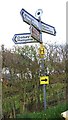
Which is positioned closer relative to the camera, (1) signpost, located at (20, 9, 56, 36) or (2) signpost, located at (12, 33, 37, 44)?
(1) signpost, located at (20, 9, 56, 36)

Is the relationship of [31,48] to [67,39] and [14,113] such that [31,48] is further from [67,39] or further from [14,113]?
[14,113]

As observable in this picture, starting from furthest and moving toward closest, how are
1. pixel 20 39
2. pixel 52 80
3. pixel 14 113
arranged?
pixel 52 80
pixel 14 113
pixel 20 39

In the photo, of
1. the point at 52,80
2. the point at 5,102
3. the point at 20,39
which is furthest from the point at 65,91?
the point at 20,39

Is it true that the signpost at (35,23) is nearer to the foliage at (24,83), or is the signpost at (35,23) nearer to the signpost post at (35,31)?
the signpost post at (35,31)

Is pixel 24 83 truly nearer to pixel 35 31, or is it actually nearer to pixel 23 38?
pixel 23 38

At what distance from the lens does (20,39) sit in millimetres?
5465

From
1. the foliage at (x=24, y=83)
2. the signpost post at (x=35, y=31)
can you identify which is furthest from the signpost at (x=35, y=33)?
the foliage at (x=24, y=83)

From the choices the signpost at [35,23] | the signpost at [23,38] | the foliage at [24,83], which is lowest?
the foliage at [24,83]

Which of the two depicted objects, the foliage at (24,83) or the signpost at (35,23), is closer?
the signpost at (35,23)

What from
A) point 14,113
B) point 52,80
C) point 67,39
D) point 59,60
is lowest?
point 14,113

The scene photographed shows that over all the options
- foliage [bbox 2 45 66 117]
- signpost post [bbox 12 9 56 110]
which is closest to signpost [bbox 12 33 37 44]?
signpost post [bbox 12 9 56 110]

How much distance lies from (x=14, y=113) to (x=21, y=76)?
854 mm

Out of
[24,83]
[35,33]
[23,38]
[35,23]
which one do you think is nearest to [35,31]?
[35,33]

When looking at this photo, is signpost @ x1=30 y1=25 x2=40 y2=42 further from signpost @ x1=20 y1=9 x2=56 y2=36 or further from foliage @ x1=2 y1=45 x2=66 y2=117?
foliage @ x1=2 y1=45 x2=66 y2=117
